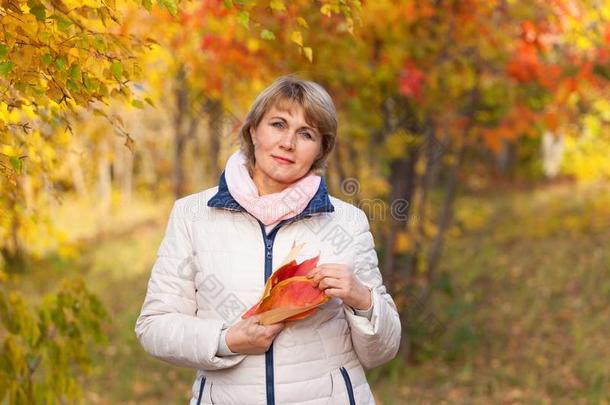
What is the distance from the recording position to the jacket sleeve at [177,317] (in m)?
2.46

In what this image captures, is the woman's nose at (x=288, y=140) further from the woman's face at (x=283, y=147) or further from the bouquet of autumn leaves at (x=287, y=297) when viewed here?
the bouquet of autumn leaves at (x=287, y=297)

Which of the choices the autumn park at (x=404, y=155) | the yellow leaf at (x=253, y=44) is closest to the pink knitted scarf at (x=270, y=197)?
the autumn park at (x=404, y=155)

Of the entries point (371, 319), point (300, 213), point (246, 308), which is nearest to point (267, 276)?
point (246, 308)

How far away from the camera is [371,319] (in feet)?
8.23

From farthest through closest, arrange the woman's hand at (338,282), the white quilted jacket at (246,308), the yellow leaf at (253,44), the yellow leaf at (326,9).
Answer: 1. the yellow leaf at (253,44)
2. the yellow leaf at (326,9)
3. the white quilted jacket at (246,308)
4. the woman's hand at (338,282)

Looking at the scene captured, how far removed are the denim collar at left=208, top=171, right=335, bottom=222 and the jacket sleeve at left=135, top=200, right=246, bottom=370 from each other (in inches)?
5.4

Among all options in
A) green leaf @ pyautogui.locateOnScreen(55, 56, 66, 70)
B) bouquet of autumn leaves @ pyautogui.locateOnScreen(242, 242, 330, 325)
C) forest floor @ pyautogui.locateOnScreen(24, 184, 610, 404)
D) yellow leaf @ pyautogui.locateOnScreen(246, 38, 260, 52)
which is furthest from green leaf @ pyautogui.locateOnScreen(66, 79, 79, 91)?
yellow leaf @ pyautogui.locateOnScreen(246, 38, 260, 52)

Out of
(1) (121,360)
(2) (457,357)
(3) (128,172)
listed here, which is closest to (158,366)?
(1) (121,360)

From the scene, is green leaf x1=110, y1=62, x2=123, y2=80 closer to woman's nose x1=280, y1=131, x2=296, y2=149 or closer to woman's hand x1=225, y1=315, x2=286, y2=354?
woman's nose x1=280, y1=131, x2=296, y2=149

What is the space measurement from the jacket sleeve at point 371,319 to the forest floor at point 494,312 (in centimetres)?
177

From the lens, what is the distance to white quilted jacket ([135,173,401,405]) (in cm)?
248

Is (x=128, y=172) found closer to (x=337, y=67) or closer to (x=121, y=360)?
(x=121, y=360)

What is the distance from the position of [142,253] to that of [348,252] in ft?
38.0

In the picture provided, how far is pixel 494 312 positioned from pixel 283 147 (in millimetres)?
7095
